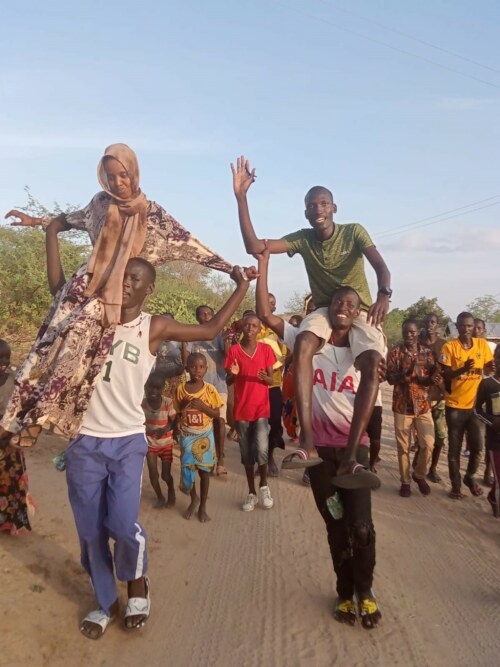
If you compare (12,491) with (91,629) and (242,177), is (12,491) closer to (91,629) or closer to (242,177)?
(91,629)

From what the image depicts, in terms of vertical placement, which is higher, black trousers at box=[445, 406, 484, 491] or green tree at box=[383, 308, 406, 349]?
green tree at box=[383, 308, 406, 349]

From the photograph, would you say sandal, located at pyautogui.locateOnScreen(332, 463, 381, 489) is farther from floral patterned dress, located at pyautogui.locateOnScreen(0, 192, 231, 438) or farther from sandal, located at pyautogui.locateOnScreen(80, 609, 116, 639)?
sandal, located at pyautogui.locateOnScreen(80, 609, 116, 639)

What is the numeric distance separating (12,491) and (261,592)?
236 centimetres

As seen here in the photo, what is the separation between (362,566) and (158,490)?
2.93m

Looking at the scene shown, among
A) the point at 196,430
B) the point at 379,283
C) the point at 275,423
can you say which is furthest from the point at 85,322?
the point at 275,423

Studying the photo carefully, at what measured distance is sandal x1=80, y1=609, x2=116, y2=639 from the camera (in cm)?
332

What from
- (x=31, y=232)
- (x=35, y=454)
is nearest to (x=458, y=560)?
(x=35, y=454)

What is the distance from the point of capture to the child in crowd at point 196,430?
18.1ft

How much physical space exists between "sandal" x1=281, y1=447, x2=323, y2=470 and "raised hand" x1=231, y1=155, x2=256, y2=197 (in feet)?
6.68

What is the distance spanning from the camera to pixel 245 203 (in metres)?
4.04

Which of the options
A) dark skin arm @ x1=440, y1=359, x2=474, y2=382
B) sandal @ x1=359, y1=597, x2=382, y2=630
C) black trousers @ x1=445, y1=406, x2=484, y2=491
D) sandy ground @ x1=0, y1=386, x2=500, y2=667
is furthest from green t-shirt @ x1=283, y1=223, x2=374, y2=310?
black trousers @ x1=445, y1=406, x2=484, y2=491

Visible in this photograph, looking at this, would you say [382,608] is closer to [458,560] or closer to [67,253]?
[458,560]

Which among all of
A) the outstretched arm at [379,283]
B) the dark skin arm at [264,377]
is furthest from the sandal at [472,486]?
the outstretched arm at [379,283]

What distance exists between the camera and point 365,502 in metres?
3.42
